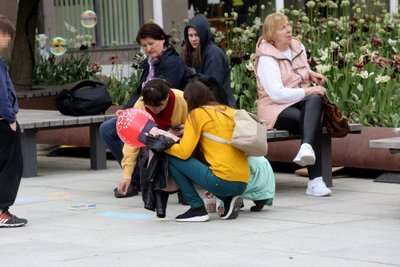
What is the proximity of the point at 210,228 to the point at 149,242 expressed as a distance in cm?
65

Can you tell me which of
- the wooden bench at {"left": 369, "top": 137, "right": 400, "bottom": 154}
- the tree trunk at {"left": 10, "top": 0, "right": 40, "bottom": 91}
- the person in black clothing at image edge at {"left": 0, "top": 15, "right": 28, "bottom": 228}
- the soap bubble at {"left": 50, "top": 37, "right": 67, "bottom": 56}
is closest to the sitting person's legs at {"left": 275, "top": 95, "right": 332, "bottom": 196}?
the wooden bench at {"left": 369, "top": 137, "right": 400, "bottom": 154}

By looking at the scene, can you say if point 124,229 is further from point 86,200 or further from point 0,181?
point 86,200

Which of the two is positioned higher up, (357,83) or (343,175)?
(357,83)

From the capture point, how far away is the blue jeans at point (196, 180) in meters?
8.23

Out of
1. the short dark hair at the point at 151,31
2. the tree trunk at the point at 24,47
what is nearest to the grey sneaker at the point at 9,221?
the short dark hair at the point at 151,31

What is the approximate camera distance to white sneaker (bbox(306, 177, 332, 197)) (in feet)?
31.6

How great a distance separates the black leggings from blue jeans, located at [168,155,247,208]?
1.40 meters

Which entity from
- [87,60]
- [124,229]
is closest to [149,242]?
[124,229]

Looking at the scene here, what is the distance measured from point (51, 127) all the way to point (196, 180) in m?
3.69

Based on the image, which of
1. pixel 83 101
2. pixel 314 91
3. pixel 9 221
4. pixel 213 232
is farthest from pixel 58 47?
pixel 213 232

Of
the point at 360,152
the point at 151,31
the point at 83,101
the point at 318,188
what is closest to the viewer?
the point at 151,31

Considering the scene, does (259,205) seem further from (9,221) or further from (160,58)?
(9,221)

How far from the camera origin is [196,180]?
826cm

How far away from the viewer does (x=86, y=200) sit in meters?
9.78
